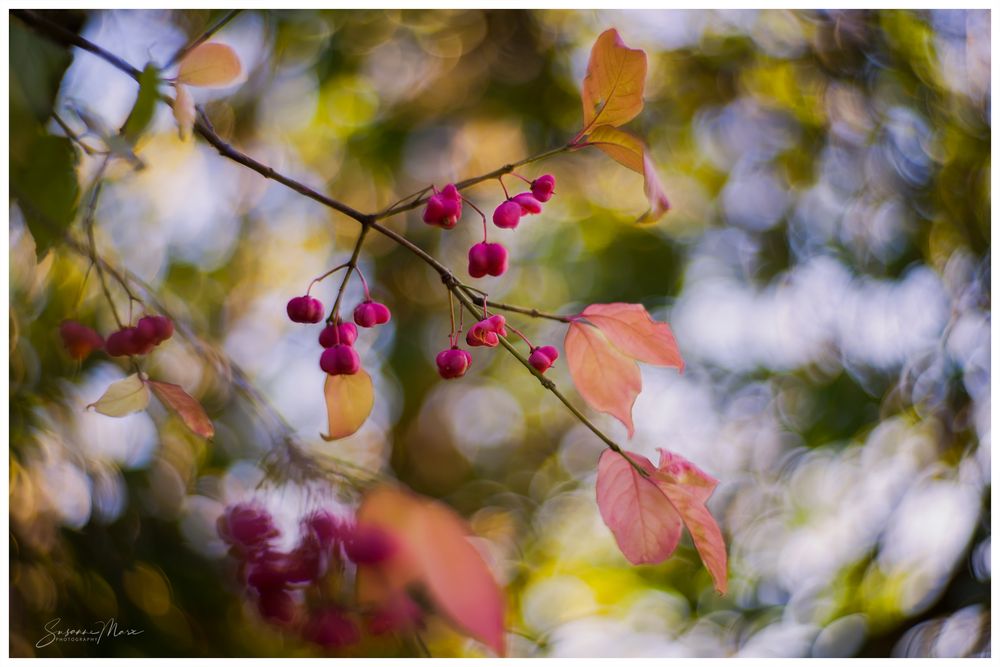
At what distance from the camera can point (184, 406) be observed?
53cm

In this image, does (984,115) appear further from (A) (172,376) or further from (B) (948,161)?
(A) (172,376)

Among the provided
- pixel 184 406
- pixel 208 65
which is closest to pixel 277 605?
pixel 184 406

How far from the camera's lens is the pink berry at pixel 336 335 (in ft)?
1.61

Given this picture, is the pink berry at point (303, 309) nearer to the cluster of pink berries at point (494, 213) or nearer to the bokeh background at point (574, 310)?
the cluster of pink berries at point (494, 213)

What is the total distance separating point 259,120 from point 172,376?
577 mm

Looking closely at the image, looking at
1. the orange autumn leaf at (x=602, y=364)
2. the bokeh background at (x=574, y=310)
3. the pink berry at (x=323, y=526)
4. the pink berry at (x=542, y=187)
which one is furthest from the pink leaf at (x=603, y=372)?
the bokeh background at (x=574, y=310)

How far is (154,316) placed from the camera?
0.60 m

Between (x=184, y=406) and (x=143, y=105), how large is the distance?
0.75 feet

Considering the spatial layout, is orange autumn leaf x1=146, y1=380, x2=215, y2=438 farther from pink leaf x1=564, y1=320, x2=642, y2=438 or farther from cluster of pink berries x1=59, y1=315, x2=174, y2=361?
pink leaf x1=564, y1=320, x2=642, y2=438

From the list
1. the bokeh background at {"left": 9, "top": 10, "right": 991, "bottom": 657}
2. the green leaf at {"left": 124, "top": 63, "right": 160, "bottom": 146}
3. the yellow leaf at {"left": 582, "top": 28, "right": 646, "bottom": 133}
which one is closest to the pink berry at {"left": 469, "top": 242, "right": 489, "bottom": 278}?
the yellow leaf at {"left": 582, "top": 28, "right": 646, "bottom": 133}

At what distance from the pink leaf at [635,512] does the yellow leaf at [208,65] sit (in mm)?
386

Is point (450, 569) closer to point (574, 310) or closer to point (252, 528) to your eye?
point (252, 528)

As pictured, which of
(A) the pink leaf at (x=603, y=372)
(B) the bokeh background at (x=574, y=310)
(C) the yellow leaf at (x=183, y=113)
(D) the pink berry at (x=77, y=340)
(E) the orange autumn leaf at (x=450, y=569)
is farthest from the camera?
(B) the bokeh background at (x=574, y=310)

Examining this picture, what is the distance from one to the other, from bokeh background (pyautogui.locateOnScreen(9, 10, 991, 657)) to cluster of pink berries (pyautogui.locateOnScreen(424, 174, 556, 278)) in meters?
0.46
